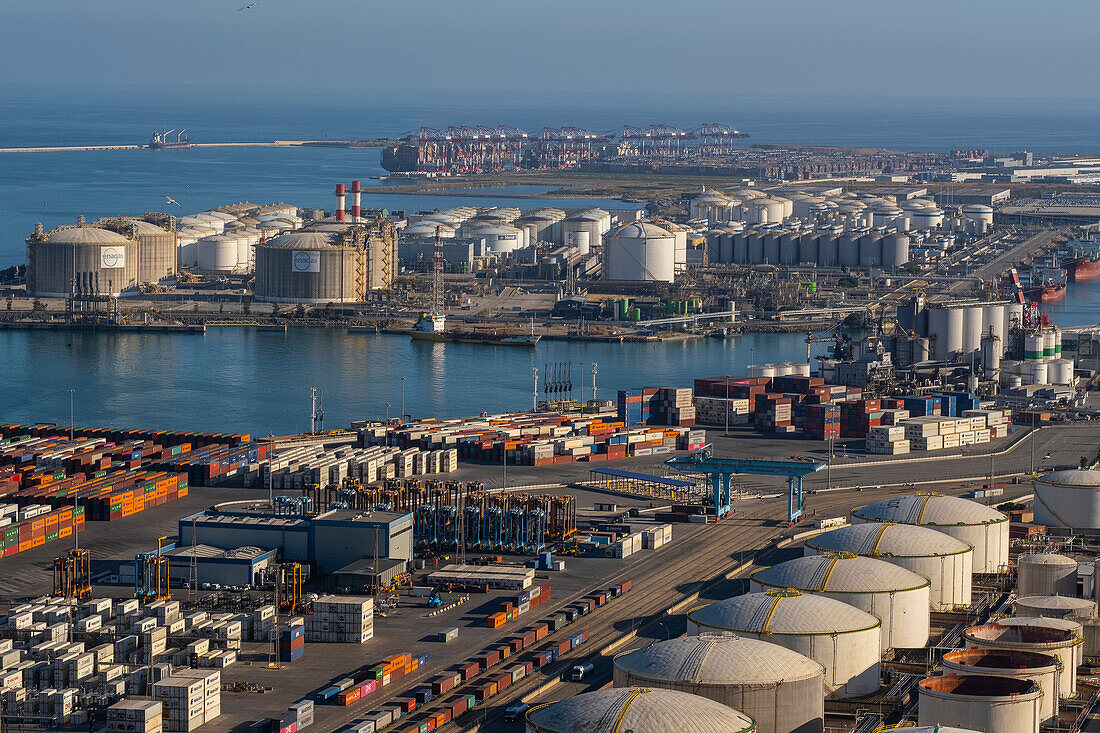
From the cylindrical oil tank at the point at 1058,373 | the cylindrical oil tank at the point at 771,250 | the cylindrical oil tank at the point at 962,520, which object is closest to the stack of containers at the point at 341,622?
the cylindrical oil tank at the point at 962,520

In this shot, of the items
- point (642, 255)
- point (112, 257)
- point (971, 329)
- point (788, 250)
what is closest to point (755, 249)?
point (788, 250)

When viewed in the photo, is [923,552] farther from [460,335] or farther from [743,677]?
[460,335]

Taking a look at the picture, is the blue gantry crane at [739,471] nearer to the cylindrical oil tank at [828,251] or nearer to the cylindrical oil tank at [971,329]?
the cylindrical oil tank at [971,329]

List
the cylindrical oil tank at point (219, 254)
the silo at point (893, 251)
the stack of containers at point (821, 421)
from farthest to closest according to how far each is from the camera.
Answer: the silo at point (893, 251)
the cylindrical oil tank at point (219, 254)
the stack of containers at point (821, 421)

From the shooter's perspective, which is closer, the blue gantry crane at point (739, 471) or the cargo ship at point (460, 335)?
the blue gantry crane at point (739, 471)

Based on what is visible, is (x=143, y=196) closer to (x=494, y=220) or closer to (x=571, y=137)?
(x=494, y=220)
